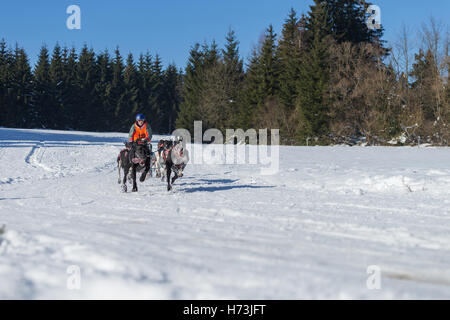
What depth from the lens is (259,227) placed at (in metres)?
5.92

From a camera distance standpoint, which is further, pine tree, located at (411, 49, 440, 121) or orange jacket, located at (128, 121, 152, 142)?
pine tree, located at (411, 49, 440, 121)

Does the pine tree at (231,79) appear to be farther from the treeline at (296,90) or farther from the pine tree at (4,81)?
the pine tree at (4,81)

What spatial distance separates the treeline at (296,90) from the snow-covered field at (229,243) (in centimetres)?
2745

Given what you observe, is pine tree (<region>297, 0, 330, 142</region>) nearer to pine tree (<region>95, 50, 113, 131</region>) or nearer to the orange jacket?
the orange jacket

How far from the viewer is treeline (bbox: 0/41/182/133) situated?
64500 mm

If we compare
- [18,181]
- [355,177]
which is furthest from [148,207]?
[18,181]

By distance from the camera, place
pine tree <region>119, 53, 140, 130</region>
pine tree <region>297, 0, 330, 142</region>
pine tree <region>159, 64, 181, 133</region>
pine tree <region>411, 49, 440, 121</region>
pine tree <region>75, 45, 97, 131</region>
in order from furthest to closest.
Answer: pine tree <region>159, 64, 181, 133</region>, pine tree <region>119, 53, 140, 130</region>, pine tree <region>75, 45, 97, 131</region>, pine tree <region>297, 0, 330, 142</region>, pine tree <region>411, 49, 440, 121</region>

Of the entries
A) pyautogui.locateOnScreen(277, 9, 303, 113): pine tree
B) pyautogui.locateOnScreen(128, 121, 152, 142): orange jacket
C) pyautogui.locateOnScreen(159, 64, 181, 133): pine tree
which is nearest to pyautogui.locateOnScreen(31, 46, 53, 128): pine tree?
pyautogui.locateOnScreen(159, 64, 181, 133): pine tree

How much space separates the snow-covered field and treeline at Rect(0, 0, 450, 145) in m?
27.5

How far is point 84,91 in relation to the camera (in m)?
69.7

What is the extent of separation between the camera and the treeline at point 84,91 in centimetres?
6450

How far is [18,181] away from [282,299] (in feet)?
44.3

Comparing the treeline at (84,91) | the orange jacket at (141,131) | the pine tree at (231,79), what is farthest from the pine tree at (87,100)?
the orange jacket at (141,131)
